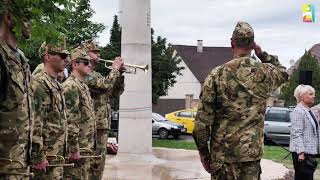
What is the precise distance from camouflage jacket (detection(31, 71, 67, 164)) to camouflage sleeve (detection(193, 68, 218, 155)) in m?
1.27

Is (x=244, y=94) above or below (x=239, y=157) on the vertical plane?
above

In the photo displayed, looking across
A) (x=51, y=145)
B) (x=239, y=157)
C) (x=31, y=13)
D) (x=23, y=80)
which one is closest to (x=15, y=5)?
(x=31, y=13)

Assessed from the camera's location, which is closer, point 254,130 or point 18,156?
point 18,156

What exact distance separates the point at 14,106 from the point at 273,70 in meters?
2.59

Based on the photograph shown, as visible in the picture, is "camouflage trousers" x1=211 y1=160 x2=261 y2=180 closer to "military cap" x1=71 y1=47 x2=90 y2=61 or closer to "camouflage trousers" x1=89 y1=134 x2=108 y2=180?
"camouflage trousers" x1=89 y1=134 x2=108 y2=180

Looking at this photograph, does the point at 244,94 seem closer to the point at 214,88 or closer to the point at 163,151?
the point at 214,88

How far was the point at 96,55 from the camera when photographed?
278 inches

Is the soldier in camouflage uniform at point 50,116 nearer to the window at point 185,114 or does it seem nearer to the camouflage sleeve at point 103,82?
the camouflage sleeve at point 103,82

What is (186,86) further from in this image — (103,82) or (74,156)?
(74,156)

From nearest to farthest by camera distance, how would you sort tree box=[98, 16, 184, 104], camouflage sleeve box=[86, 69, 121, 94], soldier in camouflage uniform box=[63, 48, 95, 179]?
soldier in camouflage uniform box=[63, 48, 95, 179], camouflage sleeve box=[86, 69, 121, 94], tree box=[98, 16, 184, 104]

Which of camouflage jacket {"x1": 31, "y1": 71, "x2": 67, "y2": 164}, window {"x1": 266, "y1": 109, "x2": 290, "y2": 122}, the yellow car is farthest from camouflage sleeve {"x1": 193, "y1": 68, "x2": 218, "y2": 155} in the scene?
the yellow car

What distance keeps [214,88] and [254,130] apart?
1.74 ft

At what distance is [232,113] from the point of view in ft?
16.7

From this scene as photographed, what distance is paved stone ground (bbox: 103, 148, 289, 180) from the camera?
34.3 feet
